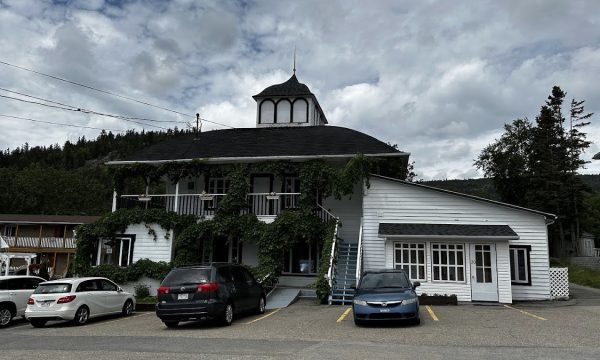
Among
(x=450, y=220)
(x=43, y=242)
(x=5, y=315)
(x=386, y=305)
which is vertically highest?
(x=450, y=220)

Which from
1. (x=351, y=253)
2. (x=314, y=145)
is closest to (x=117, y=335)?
(x=351, y=253)

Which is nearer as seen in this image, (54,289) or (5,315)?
(54,289)

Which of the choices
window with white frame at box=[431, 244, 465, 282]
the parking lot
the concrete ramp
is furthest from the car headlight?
window with white frame at box=[431, 244, 465, 282]

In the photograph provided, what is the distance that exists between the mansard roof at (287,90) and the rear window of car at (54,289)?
1757cm

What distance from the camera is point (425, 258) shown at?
58.1ft

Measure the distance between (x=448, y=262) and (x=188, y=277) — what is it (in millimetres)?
10122

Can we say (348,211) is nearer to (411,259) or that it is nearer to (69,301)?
(411,259)

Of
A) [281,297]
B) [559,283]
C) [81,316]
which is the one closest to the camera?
[81,316]

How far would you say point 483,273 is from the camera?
17219 millimetres

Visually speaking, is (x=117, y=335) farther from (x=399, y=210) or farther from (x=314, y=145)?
(x=314, y=145)

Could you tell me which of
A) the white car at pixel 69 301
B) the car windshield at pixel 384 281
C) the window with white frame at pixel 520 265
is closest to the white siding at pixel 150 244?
the white car at pixel 69 301

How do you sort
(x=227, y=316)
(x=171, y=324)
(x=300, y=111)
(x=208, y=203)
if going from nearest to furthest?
1. (x=227, y=316)
2. (x=171, y=324)
3. (x=208, y=203)
4. (x=300, y=111)

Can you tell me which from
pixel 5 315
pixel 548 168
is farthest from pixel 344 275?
pixel 548 168

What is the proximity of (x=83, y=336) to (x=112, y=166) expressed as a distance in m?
13.5
